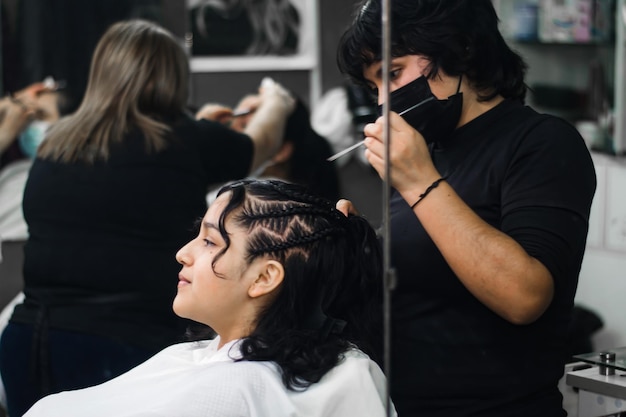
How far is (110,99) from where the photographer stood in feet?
6.99

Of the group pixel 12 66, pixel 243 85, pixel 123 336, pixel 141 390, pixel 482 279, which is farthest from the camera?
pixel 243 85

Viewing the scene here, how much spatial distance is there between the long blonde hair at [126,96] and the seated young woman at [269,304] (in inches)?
28.0

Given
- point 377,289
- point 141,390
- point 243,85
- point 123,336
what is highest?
point 243,85

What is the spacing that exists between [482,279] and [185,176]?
1.06 meters

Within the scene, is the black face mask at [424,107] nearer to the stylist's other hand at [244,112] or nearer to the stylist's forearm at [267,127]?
the stylist's forearm at [267,127]

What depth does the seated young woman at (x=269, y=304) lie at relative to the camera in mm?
1320

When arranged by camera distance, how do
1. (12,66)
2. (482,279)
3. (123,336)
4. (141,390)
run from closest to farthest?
(482,279)
(141,390)
(123,336)
(12,66)

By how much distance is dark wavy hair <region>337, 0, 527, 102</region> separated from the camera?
1.39 m

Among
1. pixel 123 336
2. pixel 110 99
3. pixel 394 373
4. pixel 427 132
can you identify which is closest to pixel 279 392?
pixel 394 373

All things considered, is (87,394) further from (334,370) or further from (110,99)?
(110,99)

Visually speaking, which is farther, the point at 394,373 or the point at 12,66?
the point at 12,66

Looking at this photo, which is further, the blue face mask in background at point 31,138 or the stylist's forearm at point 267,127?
the blue face mask in background at point 31,138

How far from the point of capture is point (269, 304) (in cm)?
141

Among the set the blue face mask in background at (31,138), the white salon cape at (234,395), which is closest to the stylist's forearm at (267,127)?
the blue face mask in background at (31,138)
